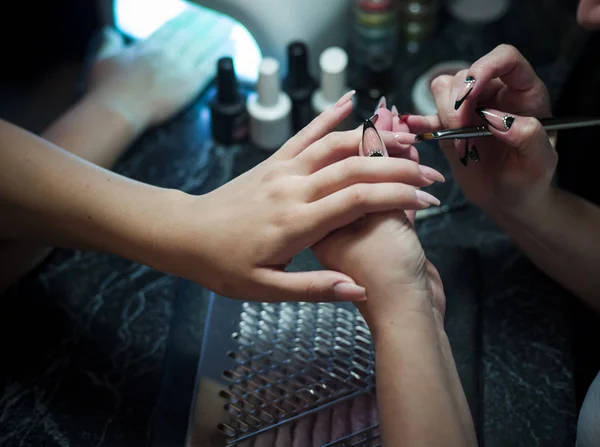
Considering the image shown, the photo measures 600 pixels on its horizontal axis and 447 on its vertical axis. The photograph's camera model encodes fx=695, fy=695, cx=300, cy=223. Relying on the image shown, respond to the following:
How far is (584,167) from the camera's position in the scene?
0.88 meters

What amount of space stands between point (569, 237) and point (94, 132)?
581 millimetres

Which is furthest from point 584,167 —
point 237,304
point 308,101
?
point 237,304

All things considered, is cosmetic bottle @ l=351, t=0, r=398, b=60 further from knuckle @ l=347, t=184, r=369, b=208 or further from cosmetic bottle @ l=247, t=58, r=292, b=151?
knuckle @ l=347, t=184, r=369, b=208

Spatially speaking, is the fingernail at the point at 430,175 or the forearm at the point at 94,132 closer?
the fingernail at the point at 430,175

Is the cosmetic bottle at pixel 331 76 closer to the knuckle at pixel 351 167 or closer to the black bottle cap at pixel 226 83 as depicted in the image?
the black bottle cap at pixel 226 83

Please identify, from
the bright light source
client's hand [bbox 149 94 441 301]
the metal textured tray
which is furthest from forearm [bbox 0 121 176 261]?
the bright light source

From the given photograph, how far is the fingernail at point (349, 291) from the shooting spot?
0.58m

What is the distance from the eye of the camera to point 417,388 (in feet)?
1.86

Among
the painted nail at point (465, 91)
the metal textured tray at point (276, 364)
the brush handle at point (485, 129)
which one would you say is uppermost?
the painted nail at point (465, 91)

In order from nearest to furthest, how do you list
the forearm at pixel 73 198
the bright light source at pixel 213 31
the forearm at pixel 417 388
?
the forearm at pixel 417 388 < the forearm at pixel 73 198 < the bright light source at pixel 213 31

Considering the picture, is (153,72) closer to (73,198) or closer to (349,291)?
(73,198)

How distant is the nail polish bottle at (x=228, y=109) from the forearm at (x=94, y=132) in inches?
4.4

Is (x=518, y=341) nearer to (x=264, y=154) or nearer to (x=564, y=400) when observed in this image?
(x=564, y=400)

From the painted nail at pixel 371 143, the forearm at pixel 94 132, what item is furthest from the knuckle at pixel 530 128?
the forearm at pixel 94 132
